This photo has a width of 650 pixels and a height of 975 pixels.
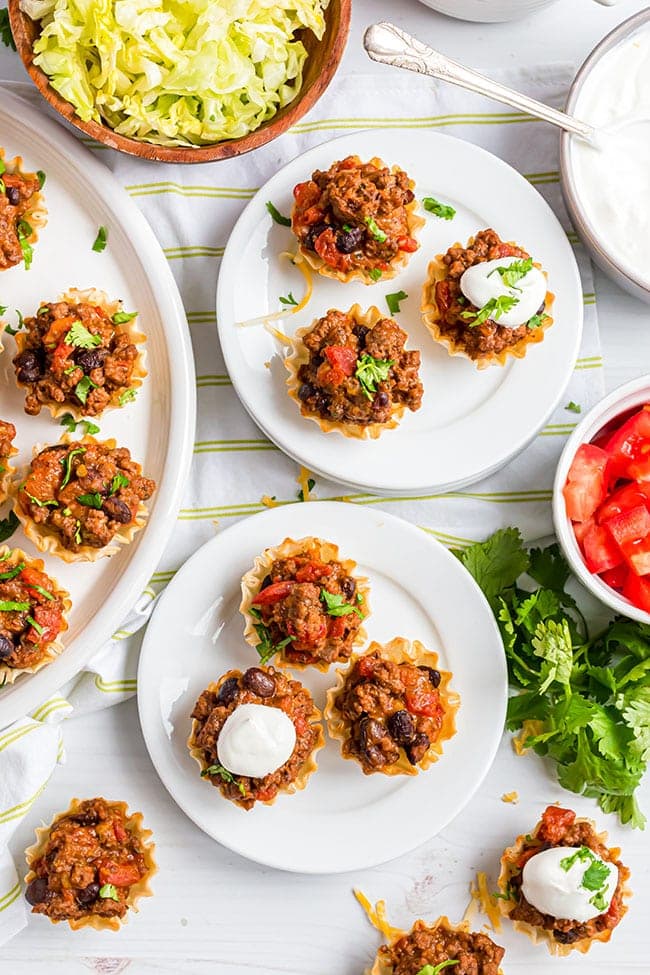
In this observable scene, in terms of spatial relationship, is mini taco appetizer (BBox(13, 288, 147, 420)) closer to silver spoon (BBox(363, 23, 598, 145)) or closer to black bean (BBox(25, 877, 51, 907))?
silver spoon (BBox(363, 23, 598, 145))

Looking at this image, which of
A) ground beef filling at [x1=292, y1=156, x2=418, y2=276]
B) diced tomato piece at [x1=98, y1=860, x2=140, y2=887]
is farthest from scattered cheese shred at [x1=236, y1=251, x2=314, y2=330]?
diced tomato piece at [x1=98, y1=860, x2=140, y2=887]

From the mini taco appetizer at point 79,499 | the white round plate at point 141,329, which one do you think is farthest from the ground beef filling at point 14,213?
the mini taco appetizer at point 79,499

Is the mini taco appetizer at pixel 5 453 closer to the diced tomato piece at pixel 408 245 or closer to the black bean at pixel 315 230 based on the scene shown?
the black bean at pixel 315 230

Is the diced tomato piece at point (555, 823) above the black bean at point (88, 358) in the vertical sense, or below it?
below

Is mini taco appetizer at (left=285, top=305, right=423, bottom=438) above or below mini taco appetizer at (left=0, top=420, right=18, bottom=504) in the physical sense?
above

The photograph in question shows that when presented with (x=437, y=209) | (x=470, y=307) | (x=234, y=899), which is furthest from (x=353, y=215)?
(x=234, y=899)
